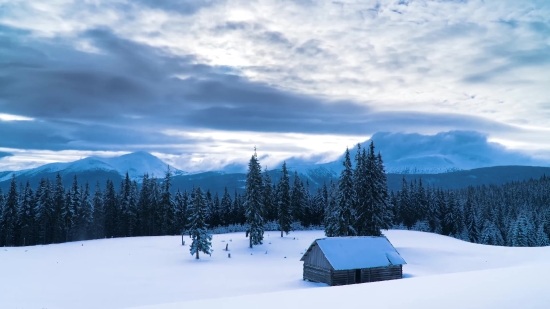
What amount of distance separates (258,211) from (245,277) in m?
24.1

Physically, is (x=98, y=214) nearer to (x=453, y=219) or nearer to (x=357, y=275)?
(x=357, y=275)

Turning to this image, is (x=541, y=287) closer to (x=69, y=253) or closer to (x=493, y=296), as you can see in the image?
(x=493, y=296)

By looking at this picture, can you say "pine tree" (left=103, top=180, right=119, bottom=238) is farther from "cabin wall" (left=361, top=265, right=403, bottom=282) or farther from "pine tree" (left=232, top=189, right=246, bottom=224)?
"cabin wall" (left=361, top=265, right=403, bottom=282)

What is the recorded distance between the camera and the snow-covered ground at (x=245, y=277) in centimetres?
1271

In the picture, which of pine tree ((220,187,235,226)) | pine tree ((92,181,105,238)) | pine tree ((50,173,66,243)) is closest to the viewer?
pine tree ((50,173,66,243))

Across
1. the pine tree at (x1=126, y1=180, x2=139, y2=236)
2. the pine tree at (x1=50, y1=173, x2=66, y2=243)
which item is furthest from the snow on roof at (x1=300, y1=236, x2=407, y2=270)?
the pine tree at (x1=50, y1=173, x2=66, y2=243)

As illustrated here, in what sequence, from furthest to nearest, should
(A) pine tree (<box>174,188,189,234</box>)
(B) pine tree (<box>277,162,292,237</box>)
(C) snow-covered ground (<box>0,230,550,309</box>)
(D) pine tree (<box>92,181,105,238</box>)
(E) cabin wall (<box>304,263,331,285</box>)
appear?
(A) pine tree (<box>174,188,189,234</box>) → (D) pine tree (<box>92,181,105,238</box>) → (B) pine tree (<box>277,162,292,237</box>) → (E) cabin wall (<box>304,263,331,285</box>) → (C) snow-covered ground (<box>0,230,550,309</box>)

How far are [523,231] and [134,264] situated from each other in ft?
285

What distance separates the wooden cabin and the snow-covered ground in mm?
1556

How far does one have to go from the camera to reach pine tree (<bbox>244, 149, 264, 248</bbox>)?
6059cm

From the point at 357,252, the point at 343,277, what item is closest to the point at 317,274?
the point at 343,277

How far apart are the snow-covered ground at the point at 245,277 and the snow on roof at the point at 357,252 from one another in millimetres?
2954

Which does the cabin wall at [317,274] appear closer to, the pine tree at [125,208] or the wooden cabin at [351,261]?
the wooden cabin at [351,261]

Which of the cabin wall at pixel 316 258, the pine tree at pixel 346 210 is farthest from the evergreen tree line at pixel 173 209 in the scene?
the cabin wall at pixel 316 258
